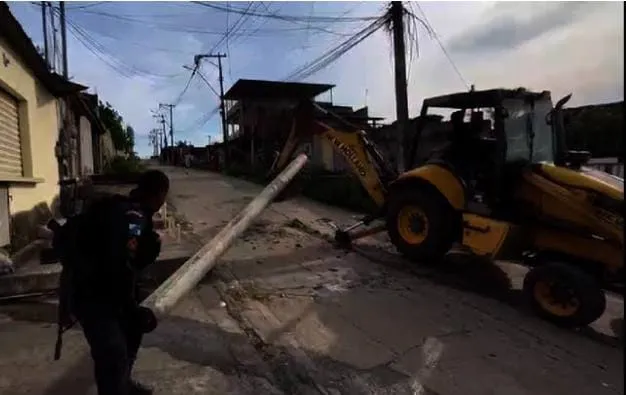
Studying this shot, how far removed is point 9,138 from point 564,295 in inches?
317

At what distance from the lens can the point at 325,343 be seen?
4707 millimetres

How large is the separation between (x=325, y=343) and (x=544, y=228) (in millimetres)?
3029

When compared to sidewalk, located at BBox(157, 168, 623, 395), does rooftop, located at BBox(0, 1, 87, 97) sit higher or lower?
higher

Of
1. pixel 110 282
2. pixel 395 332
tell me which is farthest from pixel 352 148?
pixel 110 282

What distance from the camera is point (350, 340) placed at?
479 cm

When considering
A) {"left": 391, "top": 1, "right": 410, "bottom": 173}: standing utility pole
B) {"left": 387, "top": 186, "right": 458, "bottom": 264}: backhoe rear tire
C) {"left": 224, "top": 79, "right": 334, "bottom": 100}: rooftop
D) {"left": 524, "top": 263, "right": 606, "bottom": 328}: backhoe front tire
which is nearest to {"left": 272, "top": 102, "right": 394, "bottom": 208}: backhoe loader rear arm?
{"left": 387, "top": 186, "right": 458, "bottom": 264}: backhoe rear tire

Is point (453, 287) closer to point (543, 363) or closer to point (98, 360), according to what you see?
point (543, 363)

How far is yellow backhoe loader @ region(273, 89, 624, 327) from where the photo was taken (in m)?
5.39

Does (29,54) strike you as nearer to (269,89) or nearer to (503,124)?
(503,124)

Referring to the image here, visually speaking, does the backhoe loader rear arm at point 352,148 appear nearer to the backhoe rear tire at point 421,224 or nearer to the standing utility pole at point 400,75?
the backhoe rear tire at point 421,224

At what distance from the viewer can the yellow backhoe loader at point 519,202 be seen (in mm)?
5387

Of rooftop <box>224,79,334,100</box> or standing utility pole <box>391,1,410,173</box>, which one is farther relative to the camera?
rooftop <box>224,79,334,100</box>

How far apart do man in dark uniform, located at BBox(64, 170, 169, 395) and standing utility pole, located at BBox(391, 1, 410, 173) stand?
901 cm

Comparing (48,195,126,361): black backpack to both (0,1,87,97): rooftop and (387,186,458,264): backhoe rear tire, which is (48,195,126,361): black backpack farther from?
(387,186,458,264): backhoe rear tire
